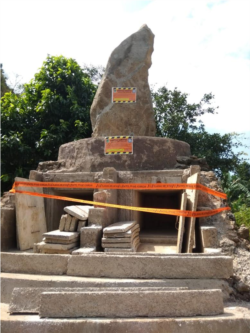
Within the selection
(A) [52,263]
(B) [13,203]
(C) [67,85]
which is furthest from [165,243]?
(C) [67,85]

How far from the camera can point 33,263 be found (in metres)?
4.19

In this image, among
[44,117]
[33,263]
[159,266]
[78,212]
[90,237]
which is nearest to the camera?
[159,266]

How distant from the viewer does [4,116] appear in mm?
11945

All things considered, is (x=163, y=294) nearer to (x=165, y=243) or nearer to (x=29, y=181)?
(x=165, y=243)

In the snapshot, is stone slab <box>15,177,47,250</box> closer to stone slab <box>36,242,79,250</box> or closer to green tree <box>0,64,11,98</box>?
stone slab <box>36,242,79,250</box>

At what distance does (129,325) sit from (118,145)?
14.3 ft

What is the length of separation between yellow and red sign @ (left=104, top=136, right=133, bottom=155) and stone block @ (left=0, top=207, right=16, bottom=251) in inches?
91.3

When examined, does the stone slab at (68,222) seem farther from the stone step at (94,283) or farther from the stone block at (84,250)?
the stone step at (94,283)

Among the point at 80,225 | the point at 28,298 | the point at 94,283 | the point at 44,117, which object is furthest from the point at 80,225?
the point at 44,117

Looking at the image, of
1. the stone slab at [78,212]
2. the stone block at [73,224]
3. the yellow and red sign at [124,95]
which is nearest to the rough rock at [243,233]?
the stone slab at [78,212]

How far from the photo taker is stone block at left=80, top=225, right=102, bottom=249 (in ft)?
15.8

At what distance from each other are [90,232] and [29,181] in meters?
1.89

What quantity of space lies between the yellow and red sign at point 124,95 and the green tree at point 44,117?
13.7 ft

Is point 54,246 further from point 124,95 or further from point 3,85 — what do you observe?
point 3,85
